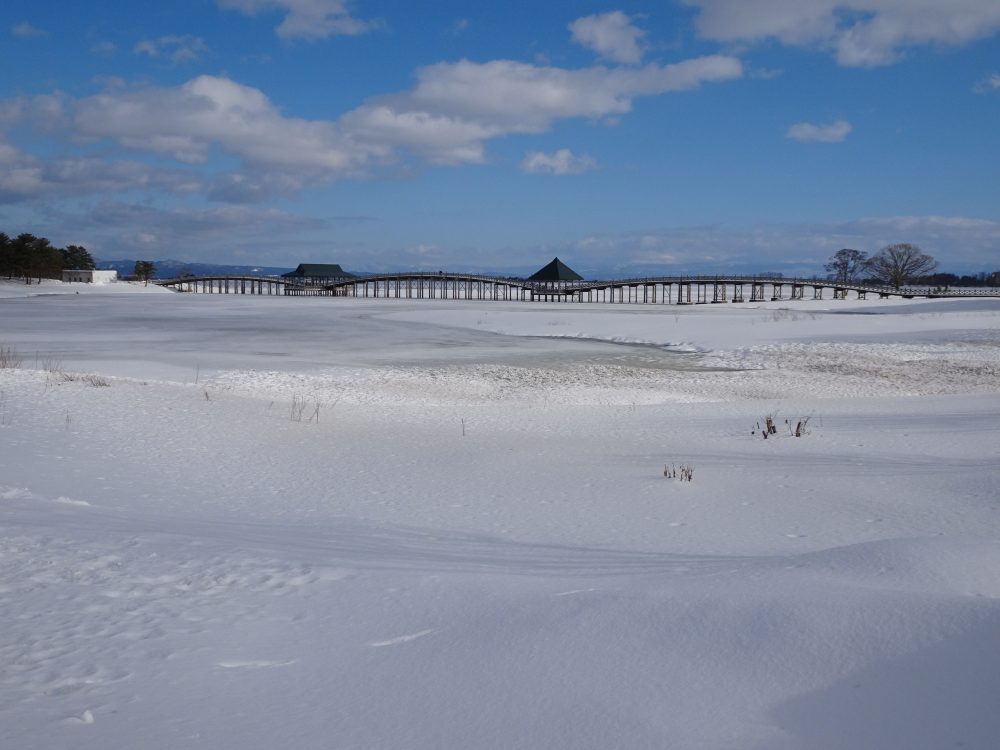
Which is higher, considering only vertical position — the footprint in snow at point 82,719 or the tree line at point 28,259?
the tree line at point 28,259

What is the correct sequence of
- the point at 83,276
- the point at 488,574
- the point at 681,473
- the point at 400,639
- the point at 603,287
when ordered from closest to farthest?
the point at 400,639 < the point at 488,574 < the point at 681,473 < the point at 603,287 < the point at 83,276

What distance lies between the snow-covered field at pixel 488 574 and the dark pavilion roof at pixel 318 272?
89.5 m

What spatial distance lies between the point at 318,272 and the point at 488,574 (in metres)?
105

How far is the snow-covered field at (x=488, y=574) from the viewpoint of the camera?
331 cm

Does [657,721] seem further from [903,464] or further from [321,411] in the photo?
[321,411]

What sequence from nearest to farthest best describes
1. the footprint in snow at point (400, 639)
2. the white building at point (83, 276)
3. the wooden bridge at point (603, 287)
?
the footprint in snow at point (400, 639)
the wooden bridge at point (603, 287)
the white building at point (83, 276)

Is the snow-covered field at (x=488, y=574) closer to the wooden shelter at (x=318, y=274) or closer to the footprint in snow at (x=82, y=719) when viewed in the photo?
the footprint in snow at (x=82, y=719)

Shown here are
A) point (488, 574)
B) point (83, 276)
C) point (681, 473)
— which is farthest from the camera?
point (83, 276)

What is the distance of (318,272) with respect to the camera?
107 metres

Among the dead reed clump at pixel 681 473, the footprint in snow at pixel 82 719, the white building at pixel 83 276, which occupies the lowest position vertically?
the dead reed clump at pixel 681 473

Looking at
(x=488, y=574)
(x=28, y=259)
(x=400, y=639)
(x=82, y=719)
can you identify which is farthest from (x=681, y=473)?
(x=28, y=259)

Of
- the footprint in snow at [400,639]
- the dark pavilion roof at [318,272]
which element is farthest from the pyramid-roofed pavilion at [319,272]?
the footprint in snow at [400,639]

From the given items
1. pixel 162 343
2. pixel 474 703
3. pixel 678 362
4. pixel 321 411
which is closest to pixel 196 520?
pixel 474 703

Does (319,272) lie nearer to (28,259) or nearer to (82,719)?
(28,259)
